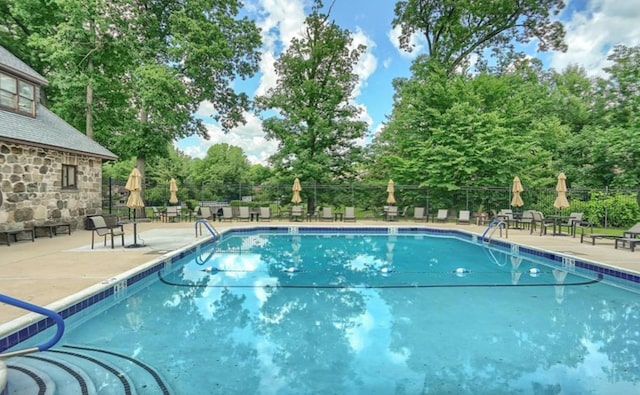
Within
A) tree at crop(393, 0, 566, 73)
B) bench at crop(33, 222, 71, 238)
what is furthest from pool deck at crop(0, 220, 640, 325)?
tree at crop(393, 0, 566, 73)

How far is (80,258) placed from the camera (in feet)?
23.8

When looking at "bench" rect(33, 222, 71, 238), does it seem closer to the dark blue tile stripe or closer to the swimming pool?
the dark blue tile stripe

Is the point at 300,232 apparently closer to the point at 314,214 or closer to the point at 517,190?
the point at 314,214

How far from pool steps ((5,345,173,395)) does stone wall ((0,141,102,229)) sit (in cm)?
777

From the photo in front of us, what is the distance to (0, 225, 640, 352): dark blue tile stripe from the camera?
12.4ft

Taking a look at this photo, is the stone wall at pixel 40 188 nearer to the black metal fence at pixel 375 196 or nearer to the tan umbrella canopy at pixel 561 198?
the black metal fence at pixel 375 196

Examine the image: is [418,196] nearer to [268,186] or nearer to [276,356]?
[268,186]

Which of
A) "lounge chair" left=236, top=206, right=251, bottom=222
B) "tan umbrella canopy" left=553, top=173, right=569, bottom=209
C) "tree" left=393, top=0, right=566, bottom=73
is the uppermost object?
"tree" left=393, top=0, right=566, bottom=73

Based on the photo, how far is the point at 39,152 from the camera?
1062 cm

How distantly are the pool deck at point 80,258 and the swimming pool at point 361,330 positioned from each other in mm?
463

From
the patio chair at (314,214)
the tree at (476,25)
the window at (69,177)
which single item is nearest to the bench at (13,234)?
the window at (69,177)

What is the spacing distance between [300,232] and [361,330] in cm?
982

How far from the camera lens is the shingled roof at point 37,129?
9766mm

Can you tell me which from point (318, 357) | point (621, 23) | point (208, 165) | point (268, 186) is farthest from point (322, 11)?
point (208, 165)
